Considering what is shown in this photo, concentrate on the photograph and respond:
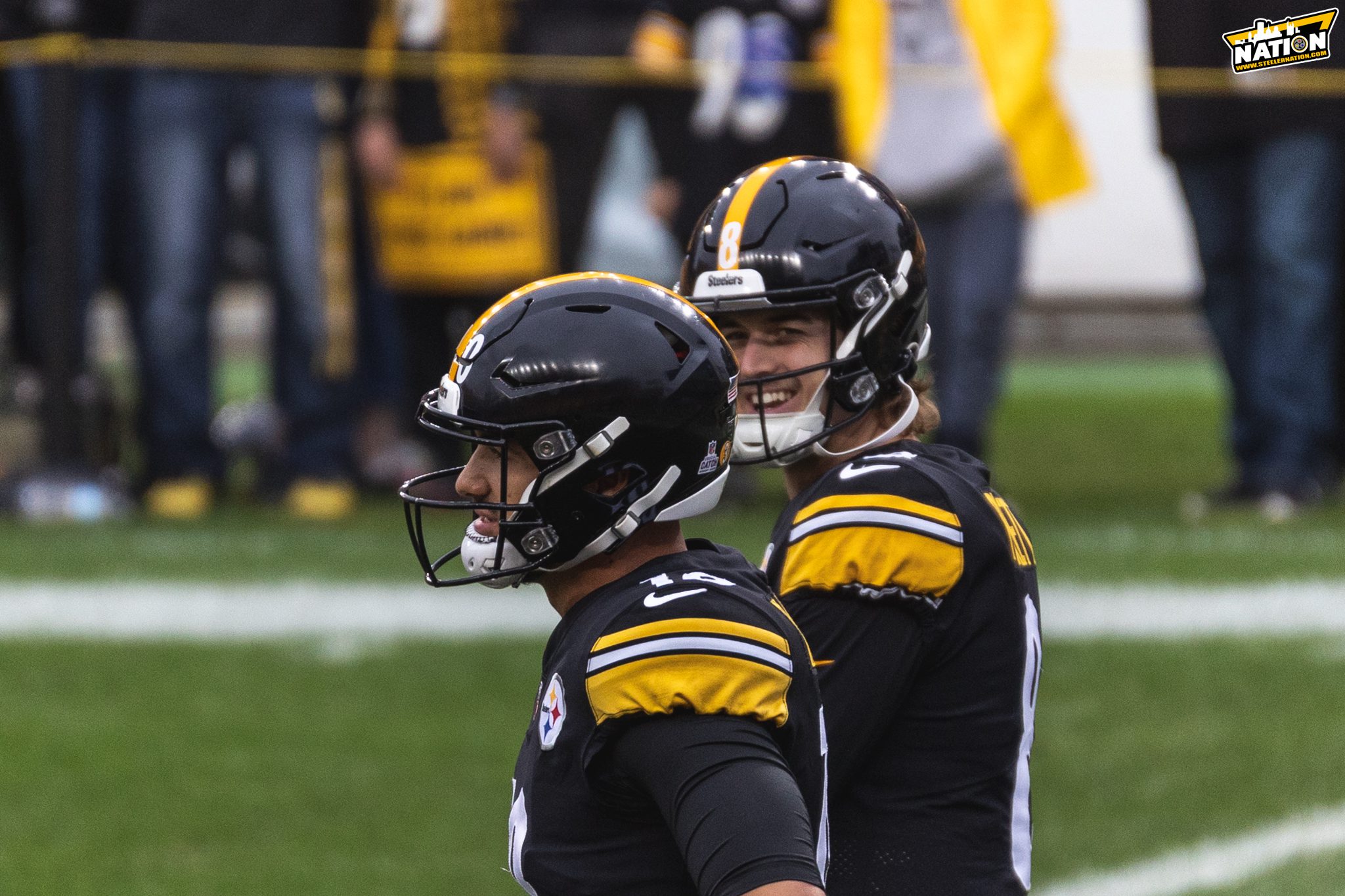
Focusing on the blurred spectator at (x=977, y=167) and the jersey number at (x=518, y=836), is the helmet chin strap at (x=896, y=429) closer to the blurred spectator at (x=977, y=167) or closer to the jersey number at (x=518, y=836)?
the jersey number at (x=518, y=836)

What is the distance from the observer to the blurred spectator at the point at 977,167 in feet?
24.0

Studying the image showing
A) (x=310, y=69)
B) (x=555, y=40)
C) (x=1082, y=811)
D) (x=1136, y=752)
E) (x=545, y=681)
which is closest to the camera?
(x=545, y=681)

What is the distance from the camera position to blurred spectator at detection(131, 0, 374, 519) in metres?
7.36

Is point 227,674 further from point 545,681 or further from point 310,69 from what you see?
point 545,681

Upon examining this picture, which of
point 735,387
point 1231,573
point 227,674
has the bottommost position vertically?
point 1231,573

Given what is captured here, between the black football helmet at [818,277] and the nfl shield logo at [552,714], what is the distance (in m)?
0.81

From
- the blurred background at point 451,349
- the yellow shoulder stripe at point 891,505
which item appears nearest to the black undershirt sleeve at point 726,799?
the yellow shoulder stripe at point 891,505

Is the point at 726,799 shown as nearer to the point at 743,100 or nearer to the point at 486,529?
the point at 486,529

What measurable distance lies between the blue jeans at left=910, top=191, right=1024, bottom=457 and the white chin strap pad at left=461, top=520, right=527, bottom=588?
507 cm

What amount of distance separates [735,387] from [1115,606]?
4248 millimetres

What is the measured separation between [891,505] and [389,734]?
2.88 metres

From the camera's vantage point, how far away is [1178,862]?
172 inches

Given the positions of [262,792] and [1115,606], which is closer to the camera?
[262,792]

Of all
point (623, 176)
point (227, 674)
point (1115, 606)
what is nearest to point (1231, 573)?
point (1115, 606)
